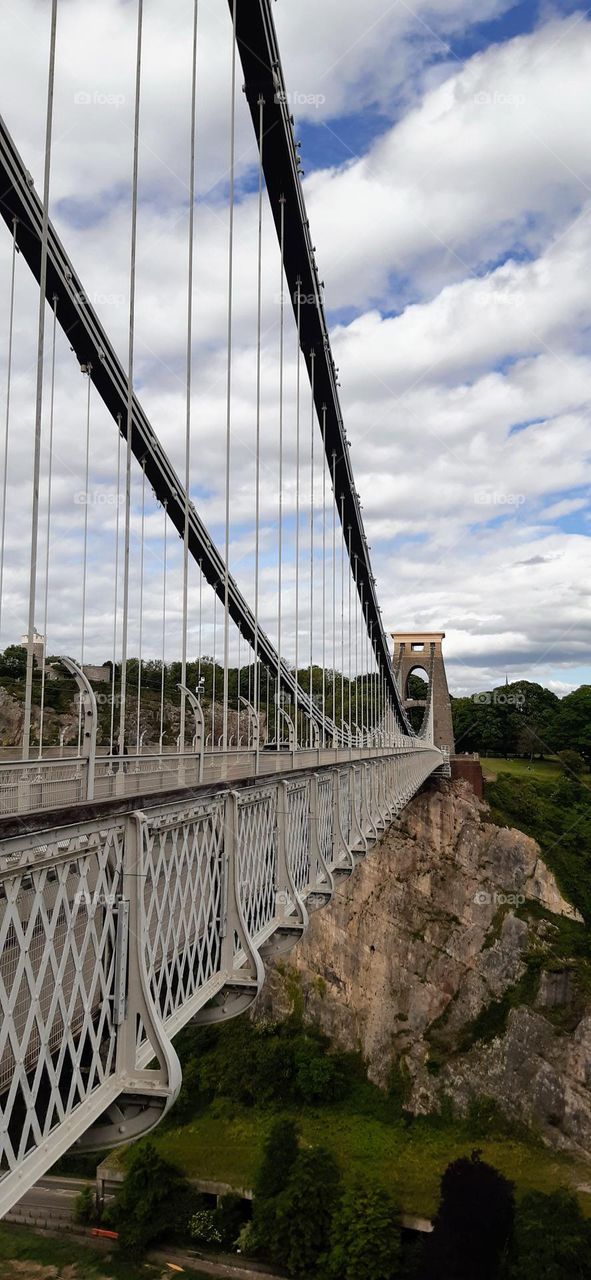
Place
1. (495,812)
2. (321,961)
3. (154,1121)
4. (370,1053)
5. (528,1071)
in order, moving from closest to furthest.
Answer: (154,1121), (528,1071), (370,1053), (321,961), (495,812)

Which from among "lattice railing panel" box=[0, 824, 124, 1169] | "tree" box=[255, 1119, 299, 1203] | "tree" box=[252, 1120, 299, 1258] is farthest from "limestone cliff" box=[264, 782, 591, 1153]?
"lattice railing panel" box=[0, 824, 124, 1169]

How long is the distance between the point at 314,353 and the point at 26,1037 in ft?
81.2

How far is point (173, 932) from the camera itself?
618cm

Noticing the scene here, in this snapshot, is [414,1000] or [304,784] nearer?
[304,784]

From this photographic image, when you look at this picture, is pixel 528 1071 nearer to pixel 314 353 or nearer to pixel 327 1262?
pixel 327 1262

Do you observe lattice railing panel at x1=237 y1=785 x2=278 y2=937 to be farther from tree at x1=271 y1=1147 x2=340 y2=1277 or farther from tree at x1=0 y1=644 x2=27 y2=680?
tree at x1=0 y1=644 x2=27 y2=680

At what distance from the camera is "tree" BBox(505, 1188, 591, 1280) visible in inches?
939

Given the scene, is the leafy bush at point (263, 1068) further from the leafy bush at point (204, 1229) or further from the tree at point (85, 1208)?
the leafy bush at point (204, 1229)

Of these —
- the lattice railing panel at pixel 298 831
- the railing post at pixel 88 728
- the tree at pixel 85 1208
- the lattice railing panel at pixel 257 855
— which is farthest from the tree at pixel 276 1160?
the railing post at pixel 88 728

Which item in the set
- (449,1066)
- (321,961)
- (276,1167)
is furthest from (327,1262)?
(321,961)

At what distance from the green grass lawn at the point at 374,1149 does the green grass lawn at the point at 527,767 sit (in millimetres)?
32878

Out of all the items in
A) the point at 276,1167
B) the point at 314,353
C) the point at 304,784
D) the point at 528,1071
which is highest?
the point at 314,353

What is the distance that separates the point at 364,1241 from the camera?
87.2 feet

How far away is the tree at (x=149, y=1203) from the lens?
2922 cm
